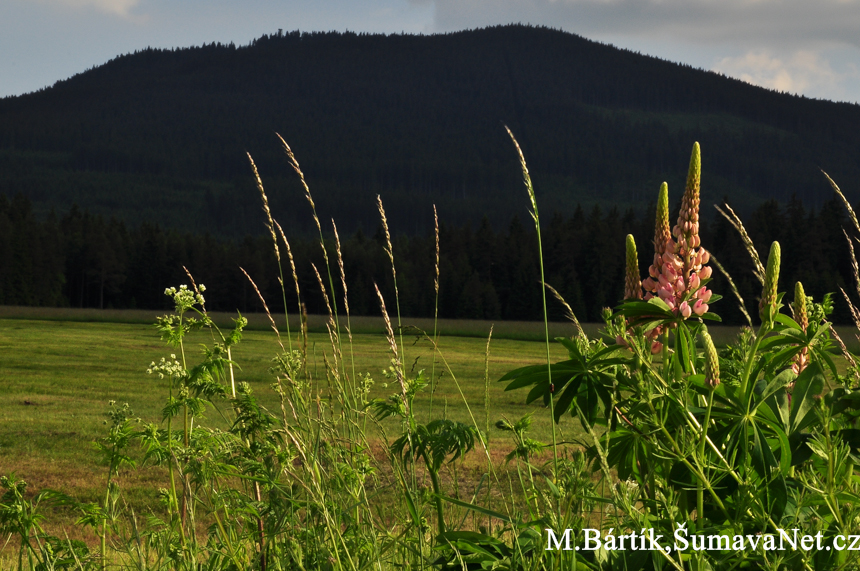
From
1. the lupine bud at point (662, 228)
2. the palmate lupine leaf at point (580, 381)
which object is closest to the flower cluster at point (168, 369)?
the palmate lupine leaf at point (580, 381)

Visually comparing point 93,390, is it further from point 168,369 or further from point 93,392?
point 168,369

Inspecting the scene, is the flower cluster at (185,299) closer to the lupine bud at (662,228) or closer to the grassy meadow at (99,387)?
the grassy meadow at (99,387)

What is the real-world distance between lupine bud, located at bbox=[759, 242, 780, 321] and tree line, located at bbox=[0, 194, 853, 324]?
173ft

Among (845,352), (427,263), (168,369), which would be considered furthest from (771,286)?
(427,263)

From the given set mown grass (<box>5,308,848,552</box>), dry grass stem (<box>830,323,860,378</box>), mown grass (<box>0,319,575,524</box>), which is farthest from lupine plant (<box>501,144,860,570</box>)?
mown grass (<box>0,319,575,524</box>)

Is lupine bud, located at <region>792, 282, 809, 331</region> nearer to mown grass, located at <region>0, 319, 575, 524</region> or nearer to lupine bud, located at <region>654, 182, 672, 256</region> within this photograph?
lupine bud, located at <region>654, 182, 672, 256</region>

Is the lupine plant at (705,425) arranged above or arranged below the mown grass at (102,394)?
above

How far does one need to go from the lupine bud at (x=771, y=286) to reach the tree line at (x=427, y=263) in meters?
52.9

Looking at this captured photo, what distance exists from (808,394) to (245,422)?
167 centimetres

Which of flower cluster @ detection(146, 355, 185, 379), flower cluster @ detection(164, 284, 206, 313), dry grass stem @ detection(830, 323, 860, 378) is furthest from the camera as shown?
flower cluster @ detection(164, 284, 206, 313)

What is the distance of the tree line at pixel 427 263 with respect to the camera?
187 feet

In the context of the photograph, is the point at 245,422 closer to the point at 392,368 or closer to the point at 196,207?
the point at 392,368

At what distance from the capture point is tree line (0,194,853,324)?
56.9 meters

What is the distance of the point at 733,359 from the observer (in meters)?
2.25
